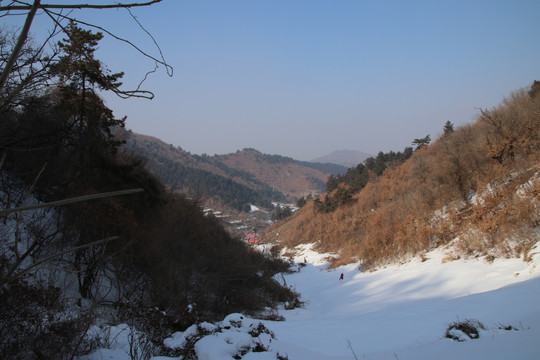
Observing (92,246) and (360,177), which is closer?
(92,246)

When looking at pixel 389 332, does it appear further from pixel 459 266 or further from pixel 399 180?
pixel 399 180

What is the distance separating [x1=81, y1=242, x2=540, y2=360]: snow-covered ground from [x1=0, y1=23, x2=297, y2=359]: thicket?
85 cm

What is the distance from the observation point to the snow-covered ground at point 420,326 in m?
3.14

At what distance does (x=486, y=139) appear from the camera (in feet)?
51.8

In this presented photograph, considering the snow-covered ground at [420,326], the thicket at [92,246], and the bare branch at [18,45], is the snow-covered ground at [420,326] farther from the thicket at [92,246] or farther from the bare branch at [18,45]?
the bare branch at [18,45]

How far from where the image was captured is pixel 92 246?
9484 millimetres

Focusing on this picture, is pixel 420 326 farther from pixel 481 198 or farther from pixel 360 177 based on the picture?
pixel 360 177

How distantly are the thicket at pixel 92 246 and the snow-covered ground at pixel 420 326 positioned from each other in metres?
0.85

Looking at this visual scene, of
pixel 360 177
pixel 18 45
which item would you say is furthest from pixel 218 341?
pixel 360 177

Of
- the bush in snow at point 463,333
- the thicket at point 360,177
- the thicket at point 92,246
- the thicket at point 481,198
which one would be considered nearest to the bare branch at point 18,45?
the thicket at point 92,246

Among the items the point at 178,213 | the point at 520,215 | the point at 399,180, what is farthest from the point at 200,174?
the point at 520,215

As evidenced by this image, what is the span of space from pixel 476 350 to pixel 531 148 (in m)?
15.6

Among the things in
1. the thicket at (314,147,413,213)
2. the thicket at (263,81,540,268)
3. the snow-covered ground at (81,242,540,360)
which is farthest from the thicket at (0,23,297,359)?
the thicket at (314,147,413,213)

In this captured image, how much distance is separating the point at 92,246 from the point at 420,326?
9248mm
